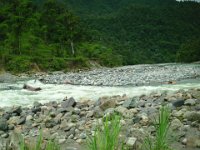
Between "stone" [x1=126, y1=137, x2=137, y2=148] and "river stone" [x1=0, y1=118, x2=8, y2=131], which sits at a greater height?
"stone" [x1=126, y1=137, x2=137, y2=148]

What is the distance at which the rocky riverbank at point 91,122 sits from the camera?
24.8ft

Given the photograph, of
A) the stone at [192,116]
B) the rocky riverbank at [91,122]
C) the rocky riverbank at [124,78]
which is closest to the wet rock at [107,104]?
the rocky riverbank at [91,122]

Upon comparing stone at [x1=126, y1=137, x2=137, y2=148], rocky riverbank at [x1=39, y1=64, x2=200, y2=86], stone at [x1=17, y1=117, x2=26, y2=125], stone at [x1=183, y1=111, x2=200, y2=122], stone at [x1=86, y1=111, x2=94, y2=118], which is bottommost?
rocky riverbank at [x1=39, y1=64, x2=200, y2=86]

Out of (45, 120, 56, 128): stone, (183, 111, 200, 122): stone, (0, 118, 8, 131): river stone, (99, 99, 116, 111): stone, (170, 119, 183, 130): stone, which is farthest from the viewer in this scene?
(99, 99, 116, 111): stone

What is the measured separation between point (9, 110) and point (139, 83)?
13376 mm

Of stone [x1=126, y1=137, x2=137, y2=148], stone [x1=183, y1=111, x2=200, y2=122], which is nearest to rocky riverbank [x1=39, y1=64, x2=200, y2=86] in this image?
stone [x1=183, y1=111, x2=200, y2=122]

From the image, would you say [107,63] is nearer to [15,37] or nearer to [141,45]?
[15,37]

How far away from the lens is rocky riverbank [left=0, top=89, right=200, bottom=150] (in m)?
7.56

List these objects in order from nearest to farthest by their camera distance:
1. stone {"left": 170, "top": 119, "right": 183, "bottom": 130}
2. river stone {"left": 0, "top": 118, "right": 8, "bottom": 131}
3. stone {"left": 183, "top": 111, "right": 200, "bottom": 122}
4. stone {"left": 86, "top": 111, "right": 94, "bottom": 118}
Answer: stone {"left": 170, "top": 119, "right": 183, "bottom": 130} → stone {"left": 183, "top": 111, "right": 200, "bottom": 122} → river stone {"left": 0, "top": 118, "right": 8, "bottom": 131} → stone {"left": 86, "top": 111, "right": 94, "bottom": 118}

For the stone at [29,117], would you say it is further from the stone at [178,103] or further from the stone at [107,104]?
the stone at [178,103]

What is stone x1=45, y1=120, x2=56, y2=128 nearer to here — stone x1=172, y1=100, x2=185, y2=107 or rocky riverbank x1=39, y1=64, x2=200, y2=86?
stone x1=172, y1=100, x2=185, y2=107

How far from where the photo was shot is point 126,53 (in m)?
117

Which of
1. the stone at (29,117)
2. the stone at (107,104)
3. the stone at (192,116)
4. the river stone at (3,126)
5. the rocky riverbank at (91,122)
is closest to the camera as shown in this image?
the rocky riverbank at (91,122)

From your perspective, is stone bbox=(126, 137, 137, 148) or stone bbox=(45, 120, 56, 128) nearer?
stone bbox=(126, 137, 137, 148)
